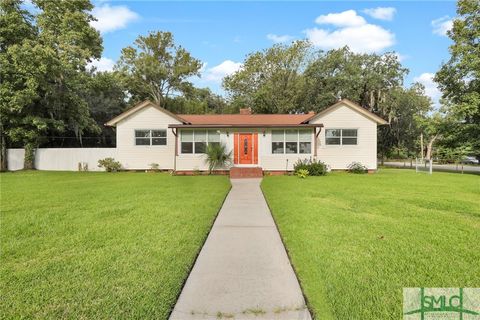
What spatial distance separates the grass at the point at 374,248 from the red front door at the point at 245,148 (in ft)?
32.2

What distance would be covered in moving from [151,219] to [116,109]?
99.9 feet

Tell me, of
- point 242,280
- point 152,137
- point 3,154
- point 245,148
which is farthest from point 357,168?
point 3,154

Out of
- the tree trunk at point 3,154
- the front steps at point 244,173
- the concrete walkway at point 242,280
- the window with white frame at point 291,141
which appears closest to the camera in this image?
the concrete walkway at point 242,280

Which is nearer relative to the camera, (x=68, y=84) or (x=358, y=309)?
(x=358, y=309)

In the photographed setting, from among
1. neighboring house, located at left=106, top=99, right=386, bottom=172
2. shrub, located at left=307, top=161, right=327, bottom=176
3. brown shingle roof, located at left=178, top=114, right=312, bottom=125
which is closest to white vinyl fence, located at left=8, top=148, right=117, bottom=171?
neighboring house, located at left=106, top=99, right=386, bottom=172

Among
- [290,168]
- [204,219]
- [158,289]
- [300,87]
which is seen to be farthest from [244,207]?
[300,87]

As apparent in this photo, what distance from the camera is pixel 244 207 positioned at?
8188 millimetres

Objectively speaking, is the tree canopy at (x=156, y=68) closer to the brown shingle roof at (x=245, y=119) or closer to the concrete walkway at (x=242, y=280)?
the brown shingle roof at (x=245, y=119)

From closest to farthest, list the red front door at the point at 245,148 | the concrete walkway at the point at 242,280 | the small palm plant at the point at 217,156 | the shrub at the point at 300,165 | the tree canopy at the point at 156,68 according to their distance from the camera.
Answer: the concrete walkway at the point at 242,280
the shrub at the point at 300,165
the small palm plant at the point at 217,156
the red front door at the point at 245,148
the tree canopy at the point at 156,68

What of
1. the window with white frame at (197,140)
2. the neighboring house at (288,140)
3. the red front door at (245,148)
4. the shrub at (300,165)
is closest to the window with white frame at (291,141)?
the neighboring house at (288,140)

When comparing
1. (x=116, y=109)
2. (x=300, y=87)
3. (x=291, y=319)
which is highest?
(x=300, y=87)

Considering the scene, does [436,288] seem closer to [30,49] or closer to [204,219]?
[204,219]

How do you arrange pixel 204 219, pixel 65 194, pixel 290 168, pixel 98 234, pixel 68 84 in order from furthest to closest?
pixel 68 84, pixel 290 168, pixel 65 194, pixel 204 219, pixel 98 234

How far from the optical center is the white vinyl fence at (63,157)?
2124 cm
